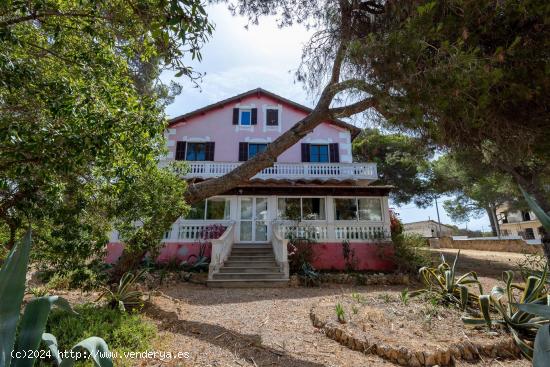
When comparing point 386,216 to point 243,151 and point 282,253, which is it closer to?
point 282,253

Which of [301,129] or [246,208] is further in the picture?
[246,208]

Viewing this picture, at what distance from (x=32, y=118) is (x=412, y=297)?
291 inches

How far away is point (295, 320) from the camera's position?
545 centimetres

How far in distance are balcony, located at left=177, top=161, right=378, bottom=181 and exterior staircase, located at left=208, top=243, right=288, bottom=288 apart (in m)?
3.90

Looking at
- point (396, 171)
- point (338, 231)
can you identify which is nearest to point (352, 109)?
point (338, 231)

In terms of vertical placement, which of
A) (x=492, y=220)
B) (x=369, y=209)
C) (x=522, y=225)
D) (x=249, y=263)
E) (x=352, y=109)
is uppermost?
(x=522, y=225)

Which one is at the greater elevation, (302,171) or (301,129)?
(302,171)

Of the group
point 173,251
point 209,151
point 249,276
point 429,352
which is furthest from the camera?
point 209,151

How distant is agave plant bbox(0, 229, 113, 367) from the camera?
165 cm

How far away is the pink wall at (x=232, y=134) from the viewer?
1609cm

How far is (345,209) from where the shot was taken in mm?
13938

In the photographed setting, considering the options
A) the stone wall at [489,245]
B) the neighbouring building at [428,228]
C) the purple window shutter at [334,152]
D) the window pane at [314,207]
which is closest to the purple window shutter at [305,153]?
the purple window shutter at [334,152]

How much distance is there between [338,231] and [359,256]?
1404 millimetres

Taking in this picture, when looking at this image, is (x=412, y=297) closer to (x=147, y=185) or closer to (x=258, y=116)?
(x=147, y=185)
